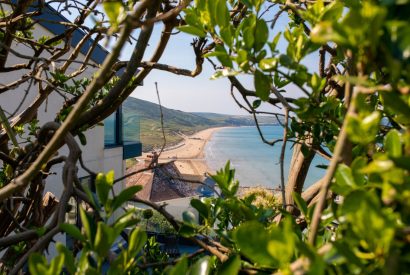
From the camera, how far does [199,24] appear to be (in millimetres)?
658

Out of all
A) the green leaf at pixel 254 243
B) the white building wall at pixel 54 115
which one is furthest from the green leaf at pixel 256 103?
the white building wall at pixel 54 115

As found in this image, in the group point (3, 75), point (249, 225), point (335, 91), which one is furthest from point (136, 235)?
point (3, 75)

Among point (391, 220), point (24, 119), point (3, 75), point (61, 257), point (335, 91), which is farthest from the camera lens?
point (3, 75)

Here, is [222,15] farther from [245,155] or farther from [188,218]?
[245,155]

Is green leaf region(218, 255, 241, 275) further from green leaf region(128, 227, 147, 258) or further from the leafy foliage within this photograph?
green leaf region(128, 227, 147, 258)

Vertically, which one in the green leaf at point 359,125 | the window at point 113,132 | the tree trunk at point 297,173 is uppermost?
the green leaf at point 359,125

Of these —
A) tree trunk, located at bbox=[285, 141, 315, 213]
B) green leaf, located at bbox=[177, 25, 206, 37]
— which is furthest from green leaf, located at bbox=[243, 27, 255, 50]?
tree trunk, located at bbox=[285, 141, 315, 213]

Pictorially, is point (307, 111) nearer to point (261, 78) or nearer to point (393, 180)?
point (261, 78)

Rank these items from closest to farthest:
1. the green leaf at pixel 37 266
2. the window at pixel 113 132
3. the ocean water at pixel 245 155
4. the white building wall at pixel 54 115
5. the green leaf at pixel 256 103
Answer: the green leaf at pixel 37 266
the green leaf at pixel 256 103
the white building wall at pixel 54 115
the window at pixel 113 132
the ocean water at pixel 245 155

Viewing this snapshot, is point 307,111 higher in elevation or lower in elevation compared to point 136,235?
higher

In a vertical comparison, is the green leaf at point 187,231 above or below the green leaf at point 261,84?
below

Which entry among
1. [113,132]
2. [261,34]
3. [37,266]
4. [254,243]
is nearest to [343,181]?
[254,243]

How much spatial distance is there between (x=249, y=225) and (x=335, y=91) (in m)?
1.32

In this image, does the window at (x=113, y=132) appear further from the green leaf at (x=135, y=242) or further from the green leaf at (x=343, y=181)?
the green leaf at (x=343, y=181)
